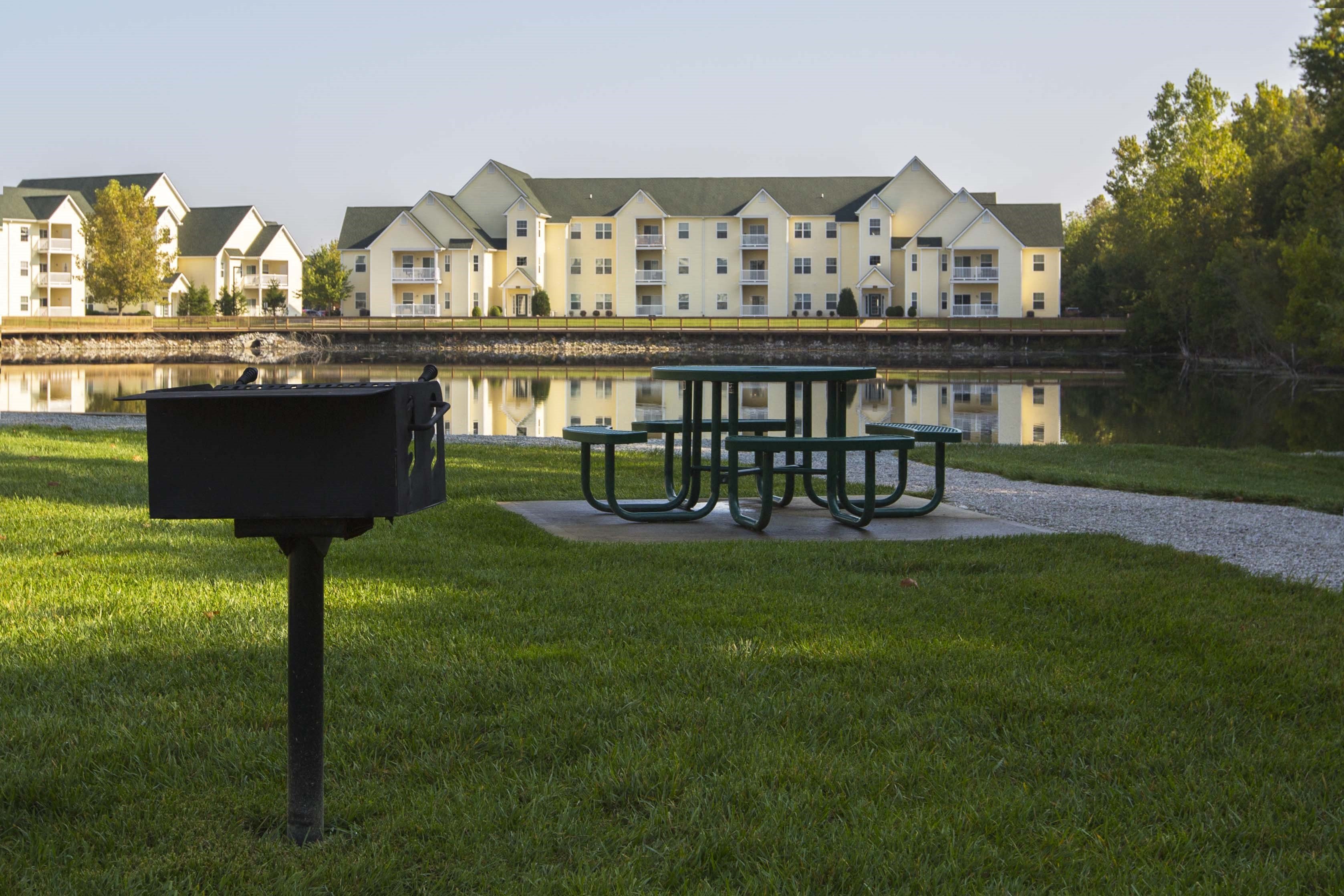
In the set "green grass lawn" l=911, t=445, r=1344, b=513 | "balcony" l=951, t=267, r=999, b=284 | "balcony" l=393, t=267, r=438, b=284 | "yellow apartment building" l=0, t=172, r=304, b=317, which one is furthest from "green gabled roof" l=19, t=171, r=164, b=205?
"green grass lawn" l=911, t=445, r=1344, b=513

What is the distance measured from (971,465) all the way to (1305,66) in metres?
36.0

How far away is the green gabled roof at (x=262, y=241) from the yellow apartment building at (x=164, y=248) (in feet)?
0.21

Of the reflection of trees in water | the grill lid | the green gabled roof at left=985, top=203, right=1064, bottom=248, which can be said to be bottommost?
the reflection of trees in water

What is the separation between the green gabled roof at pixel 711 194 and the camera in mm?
75562

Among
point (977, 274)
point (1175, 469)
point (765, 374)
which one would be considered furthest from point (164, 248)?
point (765, 374)

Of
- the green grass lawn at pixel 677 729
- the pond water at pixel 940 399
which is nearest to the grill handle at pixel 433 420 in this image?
the green grass lawn at pixel 677 729

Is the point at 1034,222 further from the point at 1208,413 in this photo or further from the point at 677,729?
Answer: the point at 677,729

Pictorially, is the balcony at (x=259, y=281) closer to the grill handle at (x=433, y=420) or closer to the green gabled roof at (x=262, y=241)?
the green gabled roof at (x=262, y=241)

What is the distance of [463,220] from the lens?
244 ft

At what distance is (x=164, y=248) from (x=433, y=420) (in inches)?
3490

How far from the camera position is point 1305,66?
42.9 m

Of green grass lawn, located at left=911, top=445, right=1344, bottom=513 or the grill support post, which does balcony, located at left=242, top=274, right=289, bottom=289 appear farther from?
the grill support post

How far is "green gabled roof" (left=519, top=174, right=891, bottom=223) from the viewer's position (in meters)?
75.6

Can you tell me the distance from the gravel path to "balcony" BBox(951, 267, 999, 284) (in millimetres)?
59023
